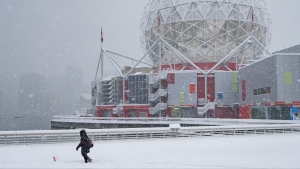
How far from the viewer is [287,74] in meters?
45.9

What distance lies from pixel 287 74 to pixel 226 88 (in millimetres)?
16051

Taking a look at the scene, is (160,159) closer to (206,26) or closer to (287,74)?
(287,74)

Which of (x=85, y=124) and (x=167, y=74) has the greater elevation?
(x=167, y=74)

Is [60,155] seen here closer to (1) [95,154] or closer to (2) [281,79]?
(1) [95,154]

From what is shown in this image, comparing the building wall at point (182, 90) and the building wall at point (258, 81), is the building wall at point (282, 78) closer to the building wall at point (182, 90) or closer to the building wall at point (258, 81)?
the building wall at point (258, 81)

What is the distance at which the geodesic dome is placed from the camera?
67375 millimetres

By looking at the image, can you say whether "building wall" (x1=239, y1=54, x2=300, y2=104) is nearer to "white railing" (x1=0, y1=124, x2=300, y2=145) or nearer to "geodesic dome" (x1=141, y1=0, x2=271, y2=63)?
"white railing" (x1=0, y1=124, x2=300, y2=145)

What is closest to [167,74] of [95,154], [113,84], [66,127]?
[113,84]

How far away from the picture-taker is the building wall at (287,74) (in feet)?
150

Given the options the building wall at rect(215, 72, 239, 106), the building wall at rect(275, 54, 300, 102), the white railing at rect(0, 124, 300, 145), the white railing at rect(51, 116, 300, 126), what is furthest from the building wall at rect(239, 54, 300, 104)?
the white railing at rect(0, 124, 300, 145)

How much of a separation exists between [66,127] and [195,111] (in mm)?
19744

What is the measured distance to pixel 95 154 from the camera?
1767cm

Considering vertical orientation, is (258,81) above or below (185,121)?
above

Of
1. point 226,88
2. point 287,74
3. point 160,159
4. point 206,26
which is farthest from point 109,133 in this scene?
point 206,26
